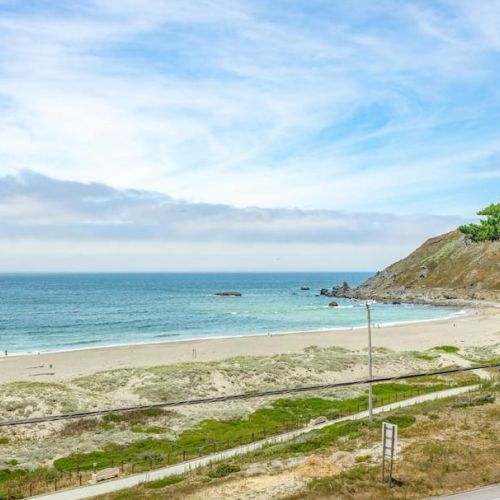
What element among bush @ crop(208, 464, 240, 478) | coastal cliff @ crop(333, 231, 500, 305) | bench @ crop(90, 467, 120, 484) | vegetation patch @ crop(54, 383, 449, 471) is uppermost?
coastal cliff @ crop(333, 231, 500, 305)

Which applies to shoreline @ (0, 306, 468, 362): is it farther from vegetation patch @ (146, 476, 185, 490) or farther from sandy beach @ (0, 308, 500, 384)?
vegetation patch @ (146, 476, 185, 490)

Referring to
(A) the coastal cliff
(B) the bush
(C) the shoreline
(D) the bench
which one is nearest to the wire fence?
(D) the bench

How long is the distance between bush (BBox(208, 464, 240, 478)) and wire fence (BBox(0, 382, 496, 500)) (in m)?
5.26

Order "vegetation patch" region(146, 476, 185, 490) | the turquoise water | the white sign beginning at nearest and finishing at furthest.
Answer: the white sign → "vegetation patch" region(146, 476, 185, 490) → the turquoise water

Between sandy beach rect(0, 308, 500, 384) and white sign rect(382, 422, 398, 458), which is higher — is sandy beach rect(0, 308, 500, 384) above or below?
below

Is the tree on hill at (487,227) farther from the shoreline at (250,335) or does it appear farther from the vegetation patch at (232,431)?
the vegetation patch at (232,431)

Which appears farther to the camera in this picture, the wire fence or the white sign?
the wire fence

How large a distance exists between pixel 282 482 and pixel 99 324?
3551 inches

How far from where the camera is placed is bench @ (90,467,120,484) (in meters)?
28.6

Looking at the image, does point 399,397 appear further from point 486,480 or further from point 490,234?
point 490,234

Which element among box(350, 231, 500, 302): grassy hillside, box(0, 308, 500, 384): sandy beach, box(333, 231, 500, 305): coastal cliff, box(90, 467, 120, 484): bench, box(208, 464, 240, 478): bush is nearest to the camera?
box(208, 464, 240, 478): bush

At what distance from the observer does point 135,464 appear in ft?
104

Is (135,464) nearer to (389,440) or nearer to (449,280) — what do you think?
(389,440)

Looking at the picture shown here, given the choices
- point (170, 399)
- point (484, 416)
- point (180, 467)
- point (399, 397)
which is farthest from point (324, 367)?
point (180, 467)
